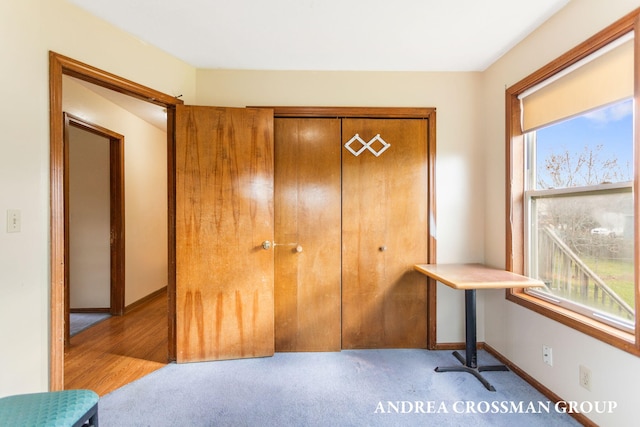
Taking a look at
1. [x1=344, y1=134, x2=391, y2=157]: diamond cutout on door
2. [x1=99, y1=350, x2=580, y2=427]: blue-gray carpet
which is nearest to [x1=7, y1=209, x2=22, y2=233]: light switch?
[x1=99, y1=350, x2=580, y2=427]: blue-gray carpet

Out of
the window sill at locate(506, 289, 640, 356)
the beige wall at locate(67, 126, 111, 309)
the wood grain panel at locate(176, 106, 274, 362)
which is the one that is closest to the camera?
the window sill at locate(506, 289, 640, 356)

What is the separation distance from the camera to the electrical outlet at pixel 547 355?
1793 mm

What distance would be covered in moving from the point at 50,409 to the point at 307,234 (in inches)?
69.0

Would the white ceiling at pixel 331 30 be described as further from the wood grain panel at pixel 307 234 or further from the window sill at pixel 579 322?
the window sill at pixel 579 322

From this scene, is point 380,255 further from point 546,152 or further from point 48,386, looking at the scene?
point 48,386

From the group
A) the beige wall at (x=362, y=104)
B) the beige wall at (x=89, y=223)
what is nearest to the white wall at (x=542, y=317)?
the beige wall at (x=362, y=104)

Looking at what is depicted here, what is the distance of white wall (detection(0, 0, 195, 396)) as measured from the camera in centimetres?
143

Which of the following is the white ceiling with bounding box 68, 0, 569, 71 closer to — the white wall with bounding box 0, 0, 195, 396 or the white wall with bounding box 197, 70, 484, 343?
the white wall with bounding box 197, 70, 484, 343

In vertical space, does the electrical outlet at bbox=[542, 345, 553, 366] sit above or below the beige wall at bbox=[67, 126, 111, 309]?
below

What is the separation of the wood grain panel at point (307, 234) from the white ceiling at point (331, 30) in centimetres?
57

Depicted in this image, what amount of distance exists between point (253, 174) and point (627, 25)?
2340mm

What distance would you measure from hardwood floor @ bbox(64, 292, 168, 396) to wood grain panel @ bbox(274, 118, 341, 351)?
113 centimetres

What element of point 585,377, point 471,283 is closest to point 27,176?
point 471,283

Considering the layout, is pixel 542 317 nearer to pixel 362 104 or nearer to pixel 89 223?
pixel 362 104
